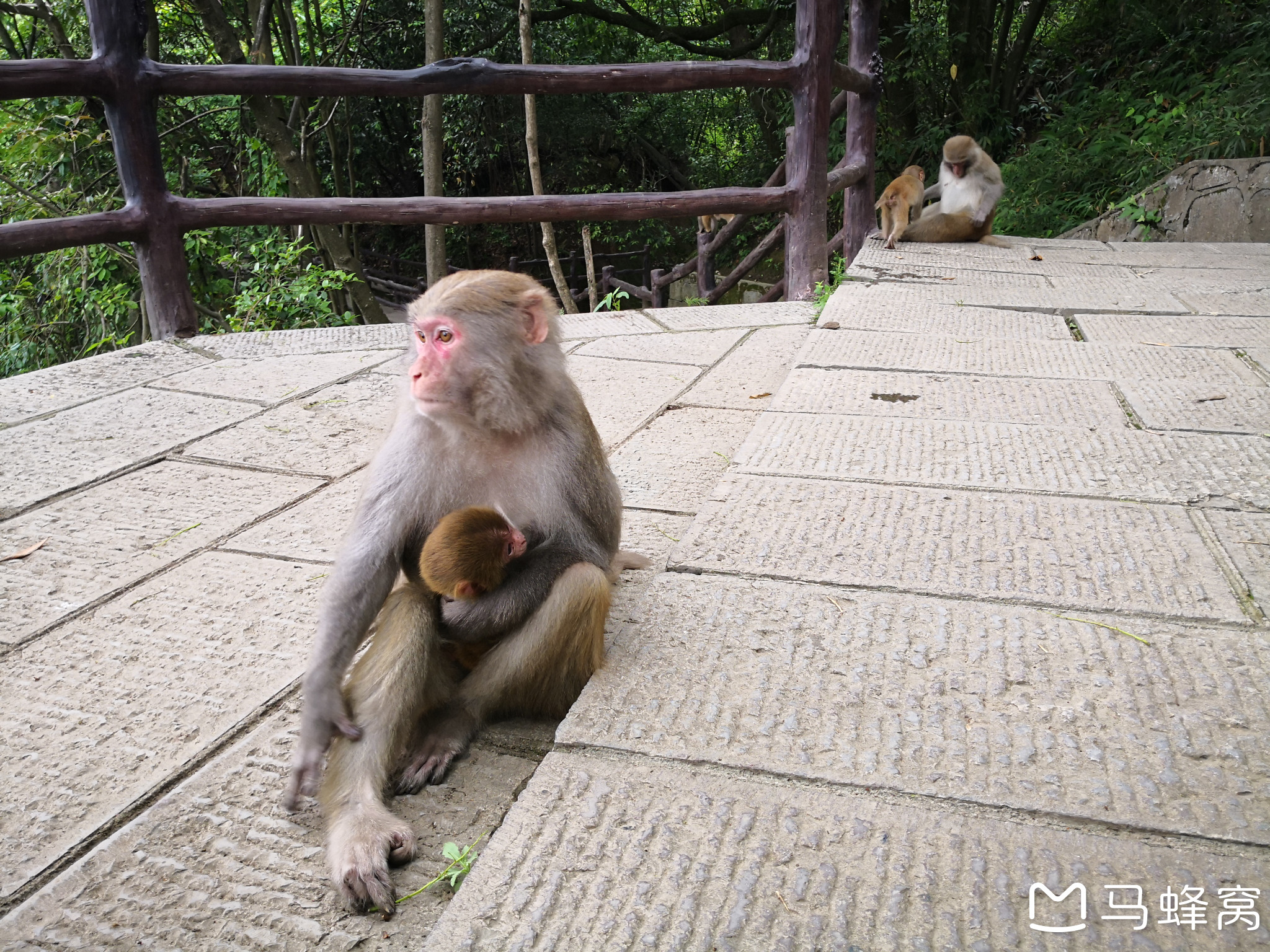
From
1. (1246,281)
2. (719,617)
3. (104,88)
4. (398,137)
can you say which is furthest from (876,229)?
(398,137)

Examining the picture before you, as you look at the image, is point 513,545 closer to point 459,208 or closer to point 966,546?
point 966,546

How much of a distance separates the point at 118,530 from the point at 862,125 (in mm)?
6385

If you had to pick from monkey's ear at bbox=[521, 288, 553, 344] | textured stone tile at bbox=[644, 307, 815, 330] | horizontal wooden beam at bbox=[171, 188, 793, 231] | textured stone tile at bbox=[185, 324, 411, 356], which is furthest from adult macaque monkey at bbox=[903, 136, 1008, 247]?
monkey's ear at bbox=[521, 288, 553, 344]

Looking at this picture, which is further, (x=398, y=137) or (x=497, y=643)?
(x=398, y=137)

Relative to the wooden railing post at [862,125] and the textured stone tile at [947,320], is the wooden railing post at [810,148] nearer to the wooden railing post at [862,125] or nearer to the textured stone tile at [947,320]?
the textured stone tile at [947,320]

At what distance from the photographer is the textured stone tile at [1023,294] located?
5277 millimetres

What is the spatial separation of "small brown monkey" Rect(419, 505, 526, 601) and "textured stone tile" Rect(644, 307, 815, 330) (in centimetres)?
361

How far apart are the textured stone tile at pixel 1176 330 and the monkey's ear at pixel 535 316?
331 centimetres

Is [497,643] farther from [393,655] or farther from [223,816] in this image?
[223,816]

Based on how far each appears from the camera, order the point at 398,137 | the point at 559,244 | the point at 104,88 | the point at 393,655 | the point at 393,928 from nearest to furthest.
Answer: the point at 393,928 → the point at 393,655 → the point at 104,88 → the point at 398,137 → the point at 559,244

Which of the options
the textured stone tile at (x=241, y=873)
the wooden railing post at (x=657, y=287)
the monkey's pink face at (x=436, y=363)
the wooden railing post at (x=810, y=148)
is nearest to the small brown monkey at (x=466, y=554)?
the monkey's pink face at (x=436, y=363)

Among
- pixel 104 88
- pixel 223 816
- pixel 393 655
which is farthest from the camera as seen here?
pixel 104 88

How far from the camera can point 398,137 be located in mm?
15367

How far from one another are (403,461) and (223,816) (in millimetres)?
726
